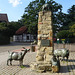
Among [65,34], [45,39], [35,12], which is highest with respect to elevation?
[35,12]

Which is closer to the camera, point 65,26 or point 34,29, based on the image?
point 34,29

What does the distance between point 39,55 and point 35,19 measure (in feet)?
91.9

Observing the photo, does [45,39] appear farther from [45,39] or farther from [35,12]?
[35,12]

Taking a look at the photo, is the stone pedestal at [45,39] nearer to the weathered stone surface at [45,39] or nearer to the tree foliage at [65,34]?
the weathered stone surface at [45,39]

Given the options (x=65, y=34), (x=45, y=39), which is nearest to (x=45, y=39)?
(x=45, y=39)

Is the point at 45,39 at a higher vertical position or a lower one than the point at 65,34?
lower

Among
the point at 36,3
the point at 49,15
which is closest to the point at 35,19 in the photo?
the point at 36,3

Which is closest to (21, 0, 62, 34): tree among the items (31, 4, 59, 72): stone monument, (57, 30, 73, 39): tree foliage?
(57, 30, 73, 39): tree foliage

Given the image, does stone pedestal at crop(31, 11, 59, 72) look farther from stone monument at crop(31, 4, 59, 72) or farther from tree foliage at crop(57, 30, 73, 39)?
tree foliage at crop(57, 30, 73, 39)

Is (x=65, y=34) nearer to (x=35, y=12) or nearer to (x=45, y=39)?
(x=35, y=12)

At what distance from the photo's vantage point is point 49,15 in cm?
631

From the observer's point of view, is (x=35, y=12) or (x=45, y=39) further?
(x=35, y=12)

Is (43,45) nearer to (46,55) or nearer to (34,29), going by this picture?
(46,55)

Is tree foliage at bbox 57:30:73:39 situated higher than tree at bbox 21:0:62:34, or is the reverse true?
tree at bbox 21:0:62:34
